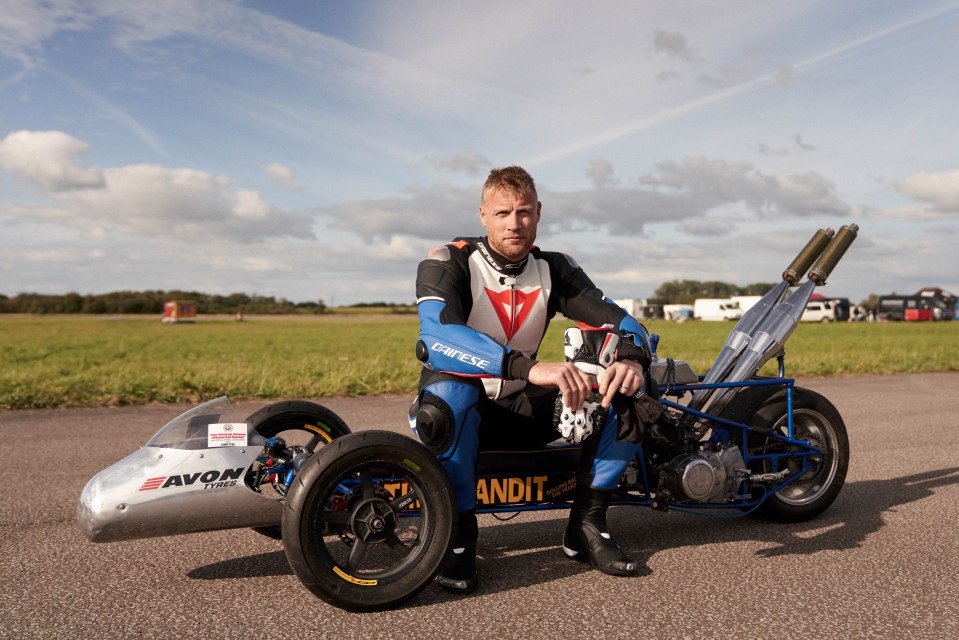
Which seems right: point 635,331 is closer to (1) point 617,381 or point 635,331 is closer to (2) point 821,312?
(1) point 617,381

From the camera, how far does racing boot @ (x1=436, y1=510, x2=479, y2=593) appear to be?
3.21 m

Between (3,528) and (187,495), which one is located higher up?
(187,495)

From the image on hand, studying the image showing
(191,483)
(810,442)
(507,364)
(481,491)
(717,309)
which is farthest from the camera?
(717,309)

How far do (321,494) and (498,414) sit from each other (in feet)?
3.27

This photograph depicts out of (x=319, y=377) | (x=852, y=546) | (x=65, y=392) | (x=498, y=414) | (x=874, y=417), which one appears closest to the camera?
(x=498, y=414)

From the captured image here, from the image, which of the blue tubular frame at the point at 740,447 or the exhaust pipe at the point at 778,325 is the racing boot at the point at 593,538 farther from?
the exhaust pipe at the point at 778,325

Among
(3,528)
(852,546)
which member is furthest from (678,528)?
(3,528)

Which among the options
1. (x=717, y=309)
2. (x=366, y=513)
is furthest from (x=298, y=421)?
(x=717, y=309)

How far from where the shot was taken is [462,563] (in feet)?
10.7

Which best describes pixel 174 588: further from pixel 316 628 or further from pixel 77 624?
pixel 316 628

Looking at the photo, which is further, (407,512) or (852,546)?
(852,546)

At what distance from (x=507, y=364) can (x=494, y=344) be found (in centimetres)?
11

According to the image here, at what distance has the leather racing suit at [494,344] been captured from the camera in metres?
3.31

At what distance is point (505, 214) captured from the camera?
3686 mm
